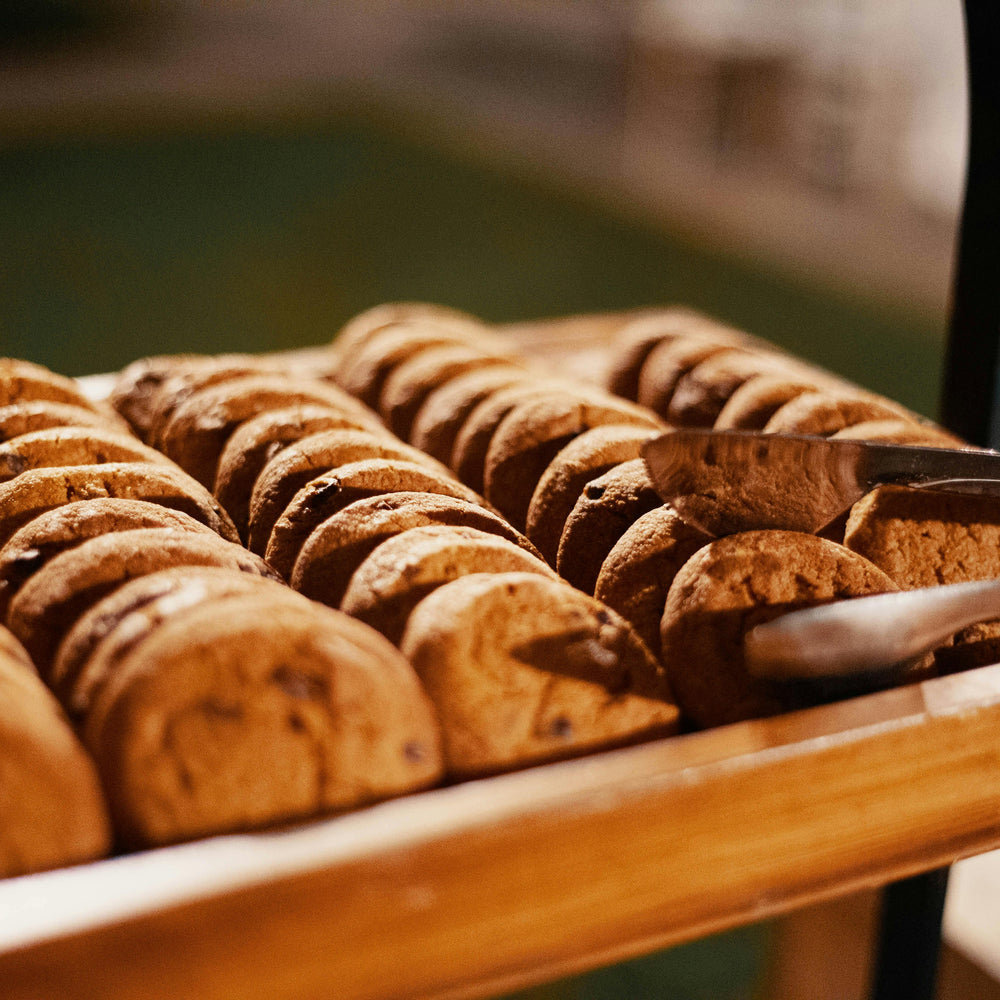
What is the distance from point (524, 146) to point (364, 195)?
55.1 inches

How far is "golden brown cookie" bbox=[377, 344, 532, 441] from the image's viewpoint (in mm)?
1263

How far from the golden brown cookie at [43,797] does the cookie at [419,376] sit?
27.7 inches

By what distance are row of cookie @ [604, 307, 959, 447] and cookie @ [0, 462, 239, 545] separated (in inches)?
20.7

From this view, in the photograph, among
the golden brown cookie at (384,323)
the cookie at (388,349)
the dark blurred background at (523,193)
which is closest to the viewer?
the cookie at (388,349)

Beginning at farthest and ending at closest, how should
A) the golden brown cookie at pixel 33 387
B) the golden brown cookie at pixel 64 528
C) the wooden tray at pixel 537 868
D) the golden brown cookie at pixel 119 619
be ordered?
the golden brown cookie at pixel 33 387, the golden brown cookie at pixel 64 528, the golden brown cookie at pixel 119 619, the wooden tray at pixel 537 868

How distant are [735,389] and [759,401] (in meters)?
0.09

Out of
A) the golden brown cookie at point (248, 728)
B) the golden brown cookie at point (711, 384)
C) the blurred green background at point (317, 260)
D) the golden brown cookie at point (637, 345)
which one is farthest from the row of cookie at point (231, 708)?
the blurred green background at point (317, 260)

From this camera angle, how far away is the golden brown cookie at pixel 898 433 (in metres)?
0.99

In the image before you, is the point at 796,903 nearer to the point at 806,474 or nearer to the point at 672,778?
the point at 672,778

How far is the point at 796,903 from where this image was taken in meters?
0.69

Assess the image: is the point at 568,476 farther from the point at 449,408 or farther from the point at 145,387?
the point at 145,387

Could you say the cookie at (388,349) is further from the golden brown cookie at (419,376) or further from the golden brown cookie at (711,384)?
the golden brown cookie at (711,384)

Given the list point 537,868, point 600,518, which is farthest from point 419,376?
point 537,868

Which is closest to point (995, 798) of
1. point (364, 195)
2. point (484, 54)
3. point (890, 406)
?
point (890, 406)
